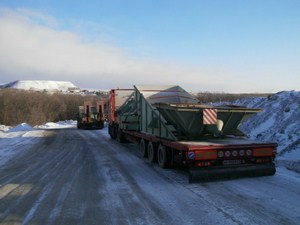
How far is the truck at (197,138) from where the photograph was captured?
918cm

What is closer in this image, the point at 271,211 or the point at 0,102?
the point at 271,211

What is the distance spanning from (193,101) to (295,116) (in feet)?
18.5

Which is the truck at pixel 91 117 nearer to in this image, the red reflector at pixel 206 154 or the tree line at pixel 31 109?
the tree line at pixel 31 109

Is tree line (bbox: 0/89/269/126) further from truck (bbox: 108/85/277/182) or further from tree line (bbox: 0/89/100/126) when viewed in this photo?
truck (bbox: 108/85/277/182)

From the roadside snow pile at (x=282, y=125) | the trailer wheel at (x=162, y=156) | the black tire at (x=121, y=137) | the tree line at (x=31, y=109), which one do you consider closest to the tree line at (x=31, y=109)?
the tree line at (x=31, y=109)

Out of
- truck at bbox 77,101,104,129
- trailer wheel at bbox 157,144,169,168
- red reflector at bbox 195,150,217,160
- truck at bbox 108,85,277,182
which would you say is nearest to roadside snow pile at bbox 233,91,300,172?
truck at bbox 108,85,277,182

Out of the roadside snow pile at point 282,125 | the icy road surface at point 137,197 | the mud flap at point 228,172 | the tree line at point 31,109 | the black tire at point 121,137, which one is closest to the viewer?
the icy road surface at point 137,197

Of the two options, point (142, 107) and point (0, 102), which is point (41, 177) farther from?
point (0, 102)

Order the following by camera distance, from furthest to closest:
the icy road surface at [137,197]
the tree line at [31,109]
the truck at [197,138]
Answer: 1. the tree line at [31,109]
2. the truck at [197,138]
3. the icy road surface at [137,197]

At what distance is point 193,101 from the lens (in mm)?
13852

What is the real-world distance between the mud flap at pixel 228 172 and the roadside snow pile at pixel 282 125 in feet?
3.94

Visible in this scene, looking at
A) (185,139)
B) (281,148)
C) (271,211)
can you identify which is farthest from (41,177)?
(281,148)

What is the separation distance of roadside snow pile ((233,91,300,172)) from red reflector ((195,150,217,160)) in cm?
267

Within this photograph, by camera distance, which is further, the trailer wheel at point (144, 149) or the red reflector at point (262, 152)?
the trailer wheel at point (144, 149)
